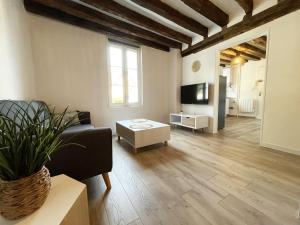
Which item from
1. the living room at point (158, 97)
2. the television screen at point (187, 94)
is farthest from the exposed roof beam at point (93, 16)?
the television screen at point (187, 94)

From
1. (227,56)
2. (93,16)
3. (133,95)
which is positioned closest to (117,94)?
(133,95)

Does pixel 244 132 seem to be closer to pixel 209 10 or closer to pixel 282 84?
pixel 282 84

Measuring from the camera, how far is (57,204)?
67cm

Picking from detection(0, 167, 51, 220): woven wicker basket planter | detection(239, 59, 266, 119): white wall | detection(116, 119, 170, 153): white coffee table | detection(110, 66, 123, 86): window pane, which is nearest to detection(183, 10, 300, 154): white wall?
detection(116, 119, 170, 153): white coffee table

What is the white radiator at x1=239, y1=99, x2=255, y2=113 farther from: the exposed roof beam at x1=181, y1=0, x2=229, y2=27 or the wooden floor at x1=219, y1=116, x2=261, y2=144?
the exposed roof beam at x1=181, y1=0, x2=229, y2=27

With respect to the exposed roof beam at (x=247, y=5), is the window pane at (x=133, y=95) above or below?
below

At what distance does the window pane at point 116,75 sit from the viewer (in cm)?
369

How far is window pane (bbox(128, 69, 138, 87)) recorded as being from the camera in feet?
13.0

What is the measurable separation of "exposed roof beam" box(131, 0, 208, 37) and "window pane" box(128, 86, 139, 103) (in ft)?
6.56

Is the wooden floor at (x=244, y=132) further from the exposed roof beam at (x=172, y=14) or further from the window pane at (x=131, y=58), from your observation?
the window pane at (x=131, y=58)

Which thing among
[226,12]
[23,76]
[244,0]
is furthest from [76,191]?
[226,12]

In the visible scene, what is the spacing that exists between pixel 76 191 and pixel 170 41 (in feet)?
13.7

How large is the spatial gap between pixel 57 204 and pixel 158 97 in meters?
4.02

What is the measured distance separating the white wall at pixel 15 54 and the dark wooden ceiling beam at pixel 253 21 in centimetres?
371
